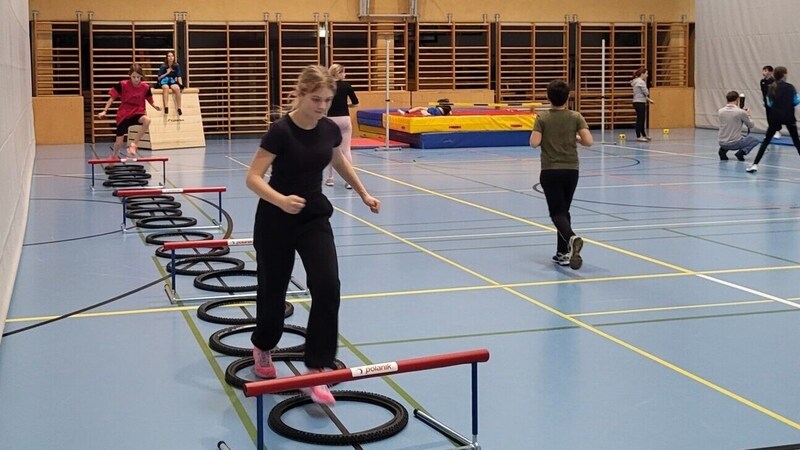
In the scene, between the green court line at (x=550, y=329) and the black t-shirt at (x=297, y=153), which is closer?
the black t-shirt at (x=297, y=153)

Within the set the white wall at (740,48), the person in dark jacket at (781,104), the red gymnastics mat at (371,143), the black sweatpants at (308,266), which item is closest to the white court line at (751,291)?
the black sweatpants at (308,266)

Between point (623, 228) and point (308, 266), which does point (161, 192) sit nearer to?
point (623, 228)

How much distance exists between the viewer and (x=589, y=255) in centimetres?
945

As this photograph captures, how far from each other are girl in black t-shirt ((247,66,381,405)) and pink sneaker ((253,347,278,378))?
0.27 meters

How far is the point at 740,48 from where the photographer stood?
91.9 ft

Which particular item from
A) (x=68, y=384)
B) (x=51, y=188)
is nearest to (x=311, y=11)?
(x=51, y=188)

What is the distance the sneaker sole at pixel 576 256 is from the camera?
28.4 feet

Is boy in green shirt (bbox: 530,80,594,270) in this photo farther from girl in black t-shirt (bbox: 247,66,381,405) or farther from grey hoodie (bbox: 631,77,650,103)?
→ grey hoodie (bbox: 631,77,650,103)

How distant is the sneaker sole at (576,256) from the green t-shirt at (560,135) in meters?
0.68

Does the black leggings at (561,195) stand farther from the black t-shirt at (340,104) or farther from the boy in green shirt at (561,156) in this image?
the black t-shirt at (340,104)

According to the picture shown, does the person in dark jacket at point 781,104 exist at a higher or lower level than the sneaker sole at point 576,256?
higher

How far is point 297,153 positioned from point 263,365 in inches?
49.2

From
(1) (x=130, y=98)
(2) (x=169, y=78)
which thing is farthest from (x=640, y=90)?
(1) (x=130, y=98)

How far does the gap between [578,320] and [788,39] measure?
21937mm
